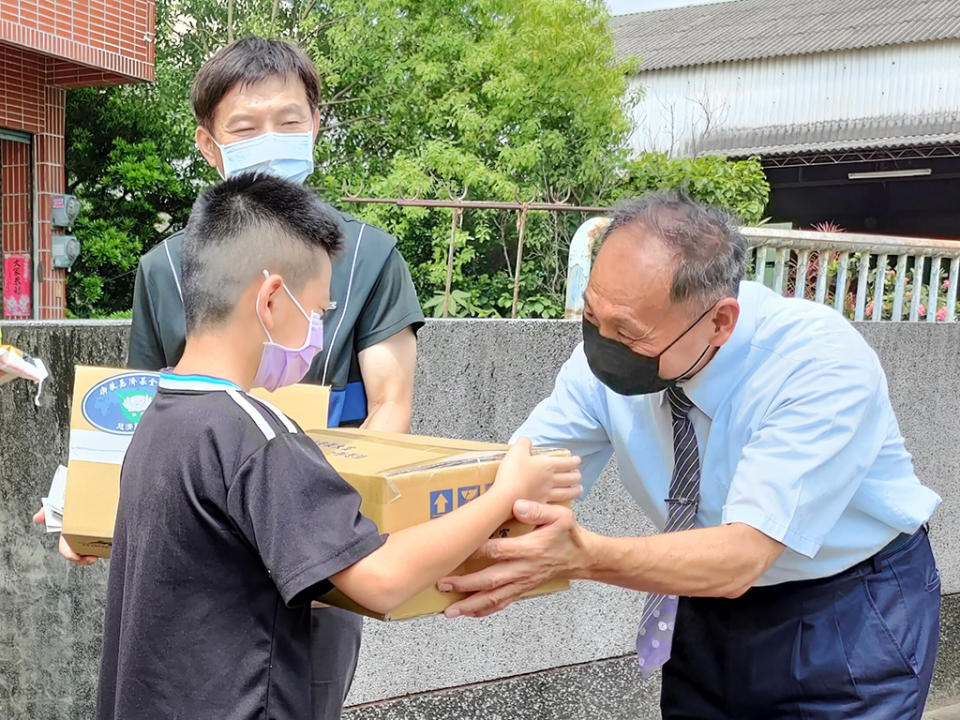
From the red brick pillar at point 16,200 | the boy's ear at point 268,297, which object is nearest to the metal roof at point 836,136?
the red brick pillar at point 16,200

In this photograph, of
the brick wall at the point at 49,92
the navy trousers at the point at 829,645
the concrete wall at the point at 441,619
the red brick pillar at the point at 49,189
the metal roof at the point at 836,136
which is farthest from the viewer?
the metal roof at the point at 836,136

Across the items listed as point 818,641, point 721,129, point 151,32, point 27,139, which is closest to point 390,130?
point 151,32

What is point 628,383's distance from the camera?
211 centimetres

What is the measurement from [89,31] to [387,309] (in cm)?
740

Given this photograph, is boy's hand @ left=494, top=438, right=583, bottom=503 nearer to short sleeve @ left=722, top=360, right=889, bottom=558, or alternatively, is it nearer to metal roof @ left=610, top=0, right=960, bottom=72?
short sleeve @ left=722, top=360, right=889, bottom=558

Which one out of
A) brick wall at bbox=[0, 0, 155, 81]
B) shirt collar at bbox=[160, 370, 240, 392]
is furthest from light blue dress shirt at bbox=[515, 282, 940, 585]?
brick wall at bbox=[0, 0, 155, 81]

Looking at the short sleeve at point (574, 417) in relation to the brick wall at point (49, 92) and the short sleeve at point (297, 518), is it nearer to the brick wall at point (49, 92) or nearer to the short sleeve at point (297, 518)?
the short sleeve at point (297, 518)

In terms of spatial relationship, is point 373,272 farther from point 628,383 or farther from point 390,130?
point 390,130

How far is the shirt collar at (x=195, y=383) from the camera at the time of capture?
1.59 meters

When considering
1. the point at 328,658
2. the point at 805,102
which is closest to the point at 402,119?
the point at 805,102

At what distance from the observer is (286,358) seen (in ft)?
5.59

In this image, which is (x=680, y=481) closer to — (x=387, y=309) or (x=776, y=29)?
(x=387, y=309)

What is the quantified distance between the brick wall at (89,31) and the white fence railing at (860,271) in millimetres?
5885

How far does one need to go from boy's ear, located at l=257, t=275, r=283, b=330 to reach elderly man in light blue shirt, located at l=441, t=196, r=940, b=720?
1.92 feet
